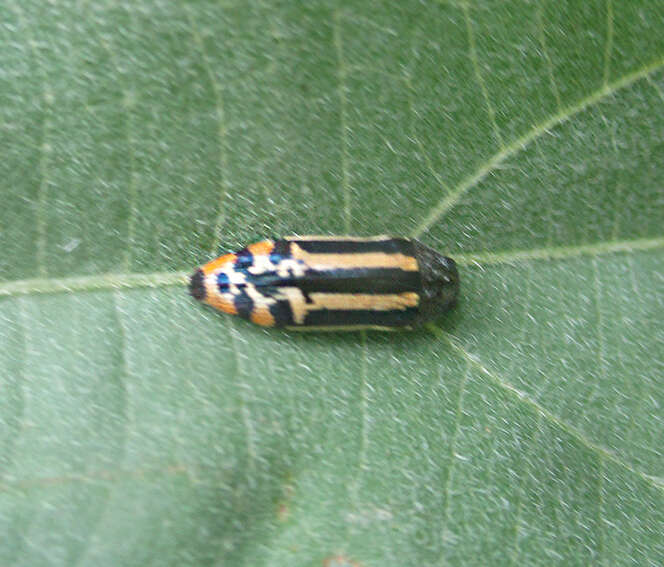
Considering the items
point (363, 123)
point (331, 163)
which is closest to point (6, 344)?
point (331, 163)

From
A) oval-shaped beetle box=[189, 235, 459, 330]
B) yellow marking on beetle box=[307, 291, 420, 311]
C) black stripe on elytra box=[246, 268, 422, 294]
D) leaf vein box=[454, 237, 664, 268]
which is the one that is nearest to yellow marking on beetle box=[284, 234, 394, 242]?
oval-shaped beetle box=[189, 235, 459, 330]

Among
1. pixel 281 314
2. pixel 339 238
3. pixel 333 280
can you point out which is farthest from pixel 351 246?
pixel 281 314

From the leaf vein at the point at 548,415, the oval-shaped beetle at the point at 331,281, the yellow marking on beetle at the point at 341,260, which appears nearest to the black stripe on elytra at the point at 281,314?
the oval-shaped beetle at the point at 331,281

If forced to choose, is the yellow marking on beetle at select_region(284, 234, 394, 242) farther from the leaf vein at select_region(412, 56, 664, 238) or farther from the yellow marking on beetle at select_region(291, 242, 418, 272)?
the leaf vein at select_region(412, 56, 664, 238)

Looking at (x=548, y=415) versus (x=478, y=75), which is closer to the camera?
(x=478, y=75)

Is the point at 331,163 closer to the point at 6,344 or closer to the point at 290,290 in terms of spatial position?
the point at 290,290

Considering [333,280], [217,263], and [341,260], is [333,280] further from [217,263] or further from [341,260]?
[217,263]
